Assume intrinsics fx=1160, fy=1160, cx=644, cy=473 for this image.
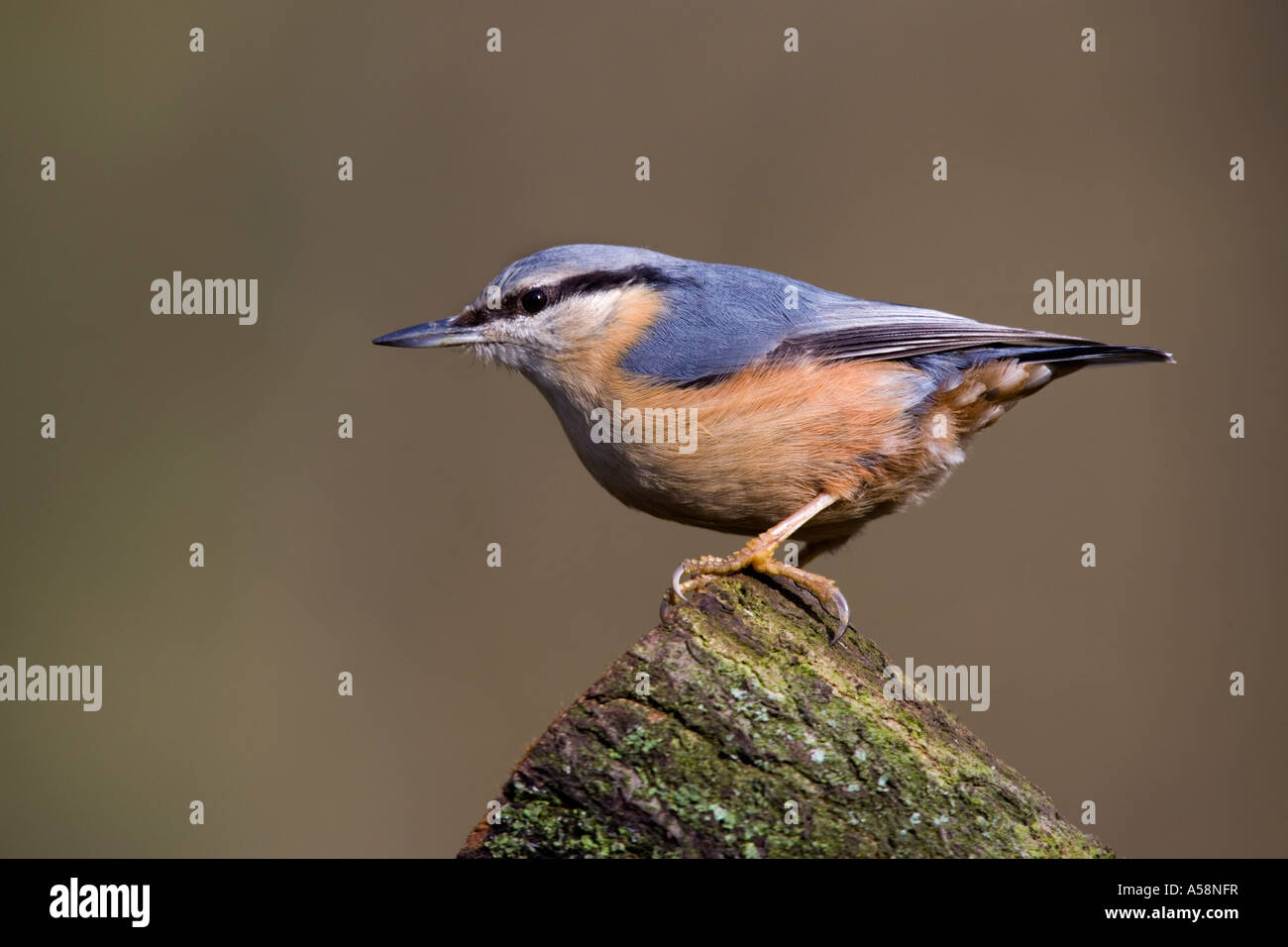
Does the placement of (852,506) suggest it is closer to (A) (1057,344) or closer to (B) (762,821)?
(A) (1057,344)

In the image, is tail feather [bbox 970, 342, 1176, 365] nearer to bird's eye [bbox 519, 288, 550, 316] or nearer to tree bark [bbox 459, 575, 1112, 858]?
bird's eye [bbox 519, 288, 550, 316]

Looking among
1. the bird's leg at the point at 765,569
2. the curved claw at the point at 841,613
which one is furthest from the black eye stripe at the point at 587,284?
the curved claw at the point at 841,613

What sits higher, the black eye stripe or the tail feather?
the black eye stripe

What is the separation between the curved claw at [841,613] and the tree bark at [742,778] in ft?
1.09

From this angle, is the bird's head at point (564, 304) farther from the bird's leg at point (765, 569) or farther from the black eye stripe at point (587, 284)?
the bird's leg at point (765, 569)

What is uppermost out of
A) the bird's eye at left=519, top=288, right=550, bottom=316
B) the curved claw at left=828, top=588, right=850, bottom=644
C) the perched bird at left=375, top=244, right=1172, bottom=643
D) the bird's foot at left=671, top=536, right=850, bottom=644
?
the bird's eye at left=519, top=288, right=550, bottom=316

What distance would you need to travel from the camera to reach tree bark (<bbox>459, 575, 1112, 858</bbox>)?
1.80 meters

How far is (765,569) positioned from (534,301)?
0.93 meters

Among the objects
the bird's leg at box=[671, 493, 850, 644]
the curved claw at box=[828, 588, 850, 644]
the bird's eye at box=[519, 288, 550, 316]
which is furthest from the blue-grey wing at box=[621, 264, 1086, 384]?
the curved claw at box=[828, 588, 850, 644]

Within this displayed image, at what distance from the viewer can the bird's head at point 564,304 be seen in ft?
9.50

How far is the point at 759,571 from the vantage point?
2.56 meters

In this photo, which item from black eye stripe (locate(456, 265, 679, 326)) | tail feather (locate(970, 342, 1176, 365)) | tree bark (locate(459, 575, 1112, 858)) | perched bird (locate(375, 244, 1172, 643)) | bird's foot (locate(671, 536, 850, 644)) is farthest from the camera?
black eye stripe (locate(456, 265, 679, 326))

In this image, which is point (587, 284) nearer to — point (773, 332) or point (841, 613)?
point (773, 332)

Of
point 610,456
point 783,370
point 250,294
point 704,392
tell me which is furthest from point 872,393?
point 250,294
